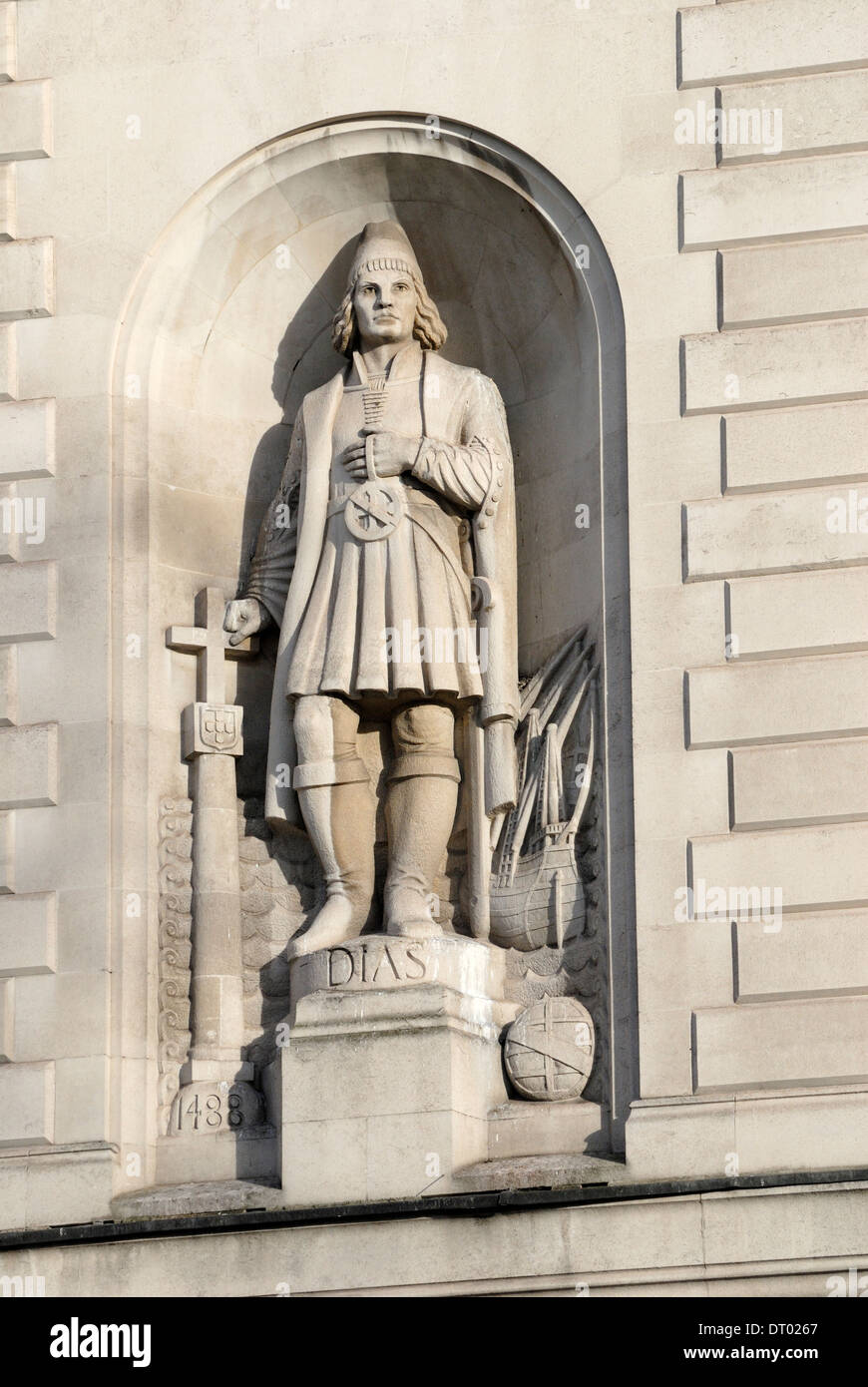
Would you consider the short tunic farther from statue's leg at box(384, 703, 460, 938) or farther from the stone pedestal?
the stone pedestal

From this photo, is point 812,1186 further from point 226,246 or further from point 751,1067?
point 226,246

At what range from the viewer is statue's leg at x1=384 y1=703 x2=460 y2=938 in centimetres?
1700

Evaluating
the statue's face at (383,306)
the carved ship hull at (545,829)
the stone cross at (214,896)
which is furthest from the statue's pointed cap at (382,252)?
the carved ship hull at (545,829)

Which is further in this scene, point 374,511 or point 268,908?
point 268,908

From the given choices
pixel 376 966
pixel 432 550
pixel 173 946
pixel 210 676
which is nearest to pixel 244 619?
pixel 210 676

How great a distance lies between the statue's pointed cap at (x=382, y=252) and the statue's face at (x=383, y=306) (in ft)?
0.18

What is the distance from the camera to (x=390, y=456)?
56.8 ft

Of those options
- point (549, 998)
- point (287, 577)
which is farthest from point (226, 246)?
point (549, 998)

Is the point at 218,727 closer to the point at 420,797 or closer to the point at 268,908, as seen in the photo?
the point at 268,908

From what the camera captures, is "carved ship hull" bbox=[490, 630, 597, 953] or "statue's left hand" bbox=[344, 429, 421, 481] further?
"statue's left hand" bbox=[344, 429, 421, 481]

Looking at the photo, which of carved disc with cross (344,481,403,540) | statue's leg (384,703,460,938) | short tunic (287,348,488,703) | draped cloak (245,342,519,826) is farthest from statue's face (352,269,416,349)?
statue's leg (384,703,460,938)

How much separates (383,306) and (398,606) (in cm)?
194

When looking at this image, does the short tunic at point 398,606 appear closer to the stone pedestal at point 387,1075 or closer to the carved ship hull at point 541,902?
the carved ship hull at point 541,902

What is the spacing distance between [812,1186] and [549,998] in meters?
2.02
